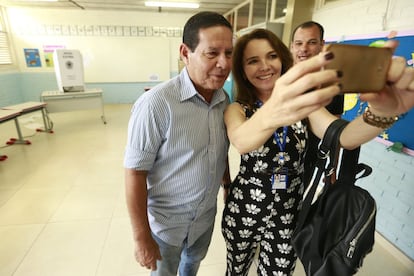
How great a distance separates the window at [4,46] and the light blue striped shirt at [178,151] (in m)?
7.92

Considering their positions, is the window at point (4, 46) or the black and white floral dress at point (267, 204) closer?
the black and white floral dress at point (267, 204)

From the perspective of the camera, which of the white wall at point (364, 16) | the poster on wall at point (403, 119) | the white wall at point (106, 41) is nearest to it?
the poster on wall at point (403, 119)

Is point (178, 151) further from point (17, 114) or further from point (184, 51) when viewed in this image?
point (17, 114)

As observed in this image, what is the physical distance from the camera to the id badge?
100 cm

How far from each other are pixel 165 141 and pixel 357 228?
0.74m

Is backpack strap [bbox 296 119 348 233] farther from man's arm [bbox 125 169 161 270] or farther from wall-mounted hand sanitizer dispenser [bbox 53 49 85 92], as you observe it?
wall-mounted hand sanitizer dispenser [bbox 53 49 85 92]

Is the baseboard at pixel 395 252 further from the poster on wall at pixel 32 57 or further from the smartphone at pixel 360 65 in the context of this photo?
the poster on wall at pixel 32 57

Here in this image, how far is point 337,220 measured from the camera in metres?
0.84

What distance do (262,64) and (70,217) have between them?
2362 mm

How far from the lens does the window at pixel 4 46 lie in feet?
21.3

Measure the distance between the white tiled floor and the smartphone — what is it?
5.75ft

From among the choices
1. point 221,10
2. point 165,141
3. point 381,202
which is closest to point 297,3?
point 381,202

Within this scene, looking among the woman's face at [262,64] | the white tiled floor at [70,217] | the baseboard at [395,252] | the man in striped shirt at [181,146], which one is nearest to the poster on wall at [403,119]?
the baseboard at [395,252]

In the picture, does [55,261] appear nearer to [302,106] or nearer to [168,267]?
[168,267]
